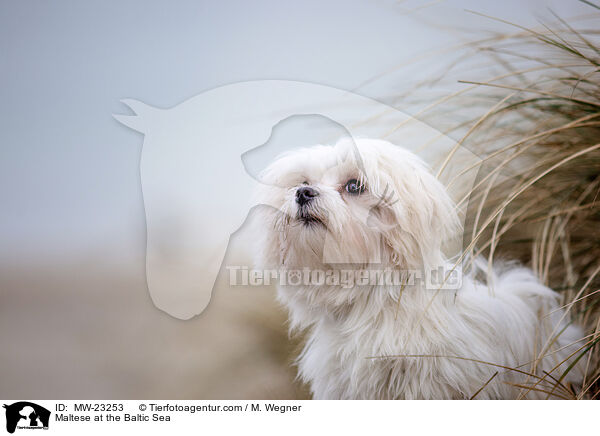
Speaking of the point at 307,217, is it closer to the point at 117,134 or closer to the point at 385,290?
the point at 385,290

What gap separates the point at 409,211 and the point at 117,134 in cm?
72

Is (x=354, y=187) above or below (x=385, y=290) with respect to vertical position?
above

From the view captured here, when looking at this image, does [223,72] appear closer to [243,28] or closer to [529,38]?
[243,28]

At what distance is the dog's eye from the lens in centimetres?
101

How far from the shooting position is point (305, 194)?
981mm

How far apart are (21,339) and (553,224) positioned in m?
1.40

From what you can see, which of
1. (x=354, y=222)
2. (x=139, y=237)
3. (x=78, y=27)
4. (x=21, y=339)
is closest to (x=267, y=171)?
(x=354, y=222)

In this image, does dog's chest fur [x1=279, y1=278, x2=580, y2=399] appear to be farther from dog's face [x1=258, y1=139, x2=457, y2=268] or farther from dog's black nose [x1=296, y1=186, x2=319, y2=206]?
dog's black nose [x1=296, y1=186, x2=319, y2=206]
